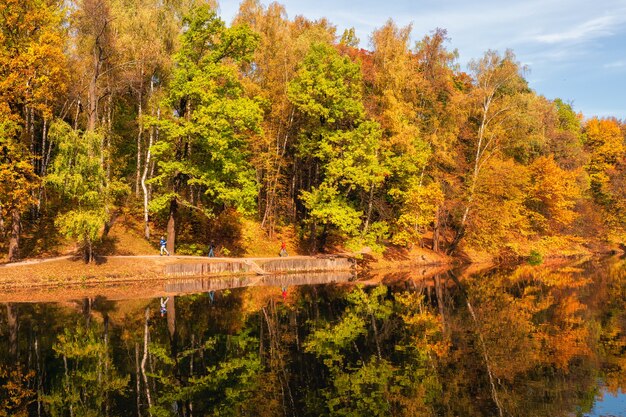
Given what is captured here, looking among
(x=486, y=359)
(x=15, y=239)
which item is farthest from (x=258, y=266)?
(x=486, y=359)

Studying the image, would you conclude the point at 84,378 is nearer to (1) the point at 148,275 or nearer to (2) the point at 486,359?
(2) the point at 486,359

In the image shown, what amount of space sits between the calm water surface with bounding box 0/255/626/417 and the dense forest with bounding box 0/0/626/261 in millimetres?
11524

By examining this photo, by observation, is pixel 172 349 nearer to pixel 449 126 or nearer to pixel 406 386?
pixel 406 386

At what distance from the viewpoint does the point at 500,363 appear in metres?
16.4

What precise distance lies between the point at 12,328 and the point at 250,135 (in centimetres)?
2676

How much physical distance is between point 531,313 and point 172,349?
57.5 ft

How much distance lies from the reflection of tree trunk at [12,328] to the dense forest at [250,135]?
8.25 meters

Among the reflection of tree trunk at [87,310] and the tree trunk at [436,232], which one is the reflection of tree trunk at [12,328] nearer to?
the reflection of tree trunk at [87,310]

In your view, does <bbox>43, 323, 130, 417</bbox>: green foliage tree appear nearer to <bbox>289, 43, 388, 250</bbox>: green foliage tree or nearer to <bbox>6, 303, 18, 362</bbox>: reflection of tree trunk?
<bbox>6, 303, 18, 362</bbox>: reflection of tree trunk

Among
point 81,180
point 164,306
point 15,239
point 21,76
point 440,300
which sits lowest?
point 440,300

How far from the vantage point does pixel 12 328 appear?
64.6 ft

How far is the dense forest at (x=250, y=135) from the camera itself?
31891 millimetres

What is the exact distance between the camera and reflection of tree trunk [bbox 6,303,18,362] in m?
16.8

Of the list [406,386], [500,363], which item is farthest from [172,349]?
[500,363]
